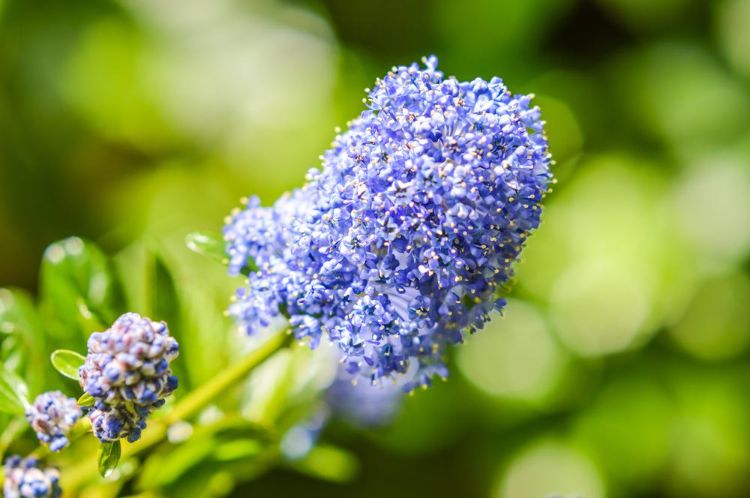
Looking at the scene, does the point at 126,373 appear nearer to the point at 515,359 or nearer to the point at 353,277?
the point at 353,277

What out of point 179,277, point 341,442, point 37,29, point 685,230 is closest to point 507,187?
point 179,277

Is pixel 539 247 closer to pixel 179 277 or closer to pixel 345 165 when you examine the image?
pixel 179 277

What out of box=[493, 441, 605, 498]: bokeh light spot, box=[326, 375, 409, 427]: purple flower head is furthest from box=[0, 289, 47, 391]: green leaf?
box=[493, 441, 605, 498]: bokeh light spot

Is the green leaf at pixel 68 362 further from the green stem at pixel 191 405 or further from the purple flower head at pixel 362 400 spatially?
the purple flower head at pixel 362 400

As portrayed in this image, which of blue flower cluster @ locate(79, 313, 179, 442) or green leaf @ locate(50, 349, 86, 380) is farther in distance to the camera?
green leaf @ locate(50, 349, 86, 380)

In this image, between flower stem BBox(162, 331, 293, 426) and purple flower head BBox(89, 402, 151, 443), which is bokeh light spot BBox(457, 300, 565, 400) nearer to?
flower stem BBox(162, 331, 293, 426)
